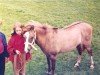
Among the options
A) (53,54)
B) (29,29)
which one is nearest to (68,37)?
(53,54)

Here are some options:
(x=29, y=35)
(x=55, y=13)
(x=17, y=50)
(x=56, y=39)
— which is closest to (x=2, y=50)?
(x=17, y=50)

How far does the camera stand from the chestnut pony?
7.63m

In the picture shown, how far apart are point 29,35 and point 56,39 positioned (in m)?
0.89

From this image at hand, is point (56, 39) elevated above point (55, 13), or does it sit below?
below

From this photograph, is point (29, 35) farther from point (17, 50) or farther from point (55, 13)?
point (55, 13)

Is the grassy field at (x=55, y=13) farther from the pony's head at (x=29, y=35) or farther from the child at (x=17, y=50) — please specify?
the child at (x=17, y=50)

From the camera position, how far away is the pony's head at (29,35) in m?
7.41

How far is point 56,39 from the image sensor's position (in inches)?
324

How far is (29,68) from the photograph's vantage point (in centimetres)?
845

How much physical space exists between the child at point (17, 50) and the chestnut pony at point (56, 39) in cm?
15

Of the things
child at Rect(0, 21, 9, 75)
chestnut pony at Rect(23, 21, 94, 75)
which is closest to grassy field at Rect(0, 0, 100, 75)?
chestnut pony at Rect(23, 21, 94, 75)

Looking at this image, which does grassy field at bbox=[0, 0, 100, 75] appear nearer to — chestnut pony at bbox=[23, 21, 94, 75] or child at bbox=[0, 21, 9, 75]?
chestnut pony at bbox=[23, 21, 94, 75]

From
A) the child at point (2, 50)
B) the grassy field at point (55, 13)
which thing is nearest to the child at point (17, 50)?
the child at point (2, 50)

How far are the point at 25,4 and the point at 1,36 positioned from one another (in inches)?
158
